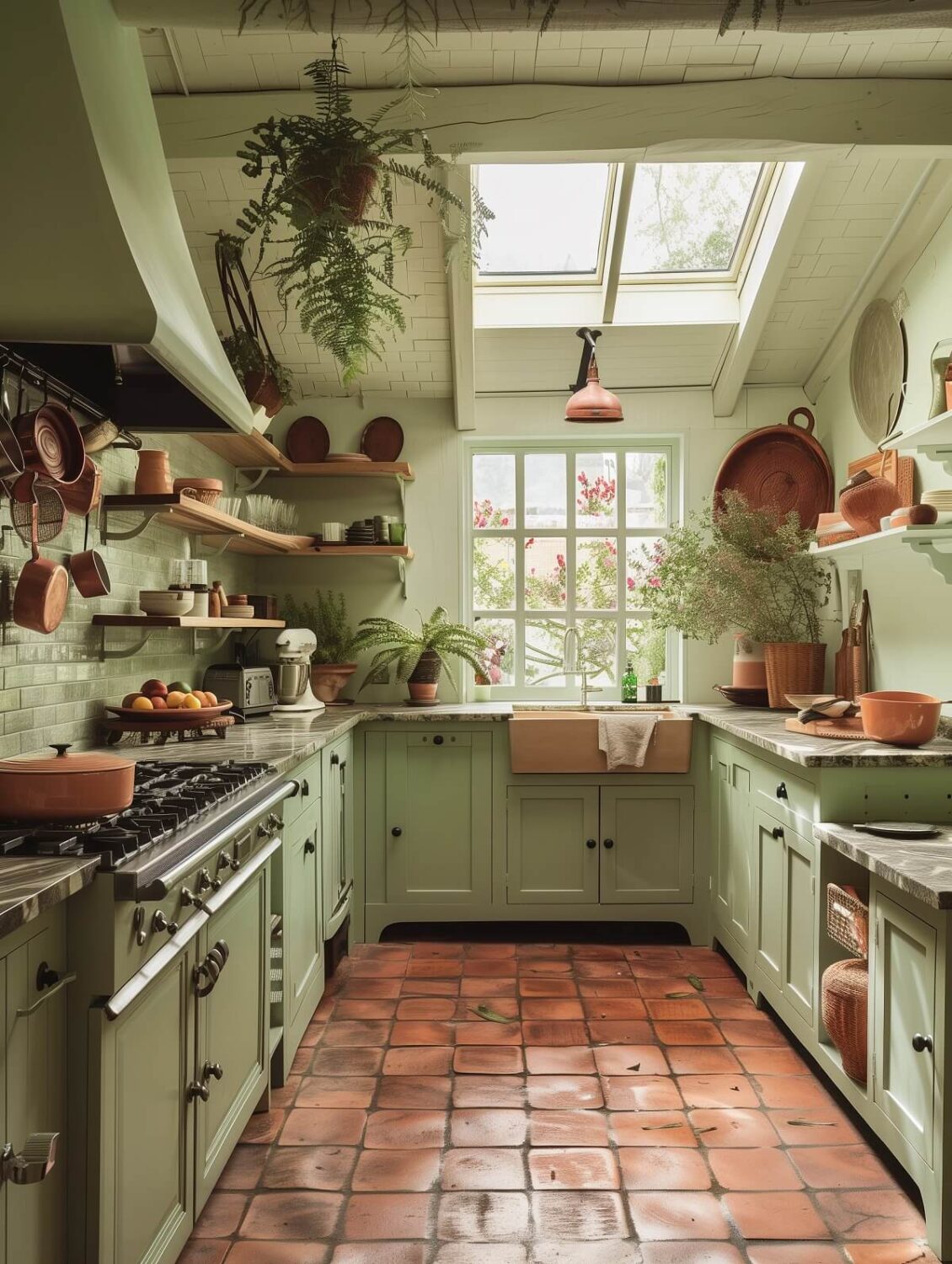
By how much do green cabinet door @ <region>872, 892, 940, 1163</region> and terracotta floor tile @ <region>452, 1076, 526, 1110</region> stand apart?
0.94 metres

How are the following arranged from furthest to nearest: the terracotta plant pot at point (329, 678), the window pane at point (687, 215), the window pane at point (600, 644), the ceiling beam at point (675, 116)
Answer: the window pane at point (600, 644) → the terracotta plant pot at point (329, 678) → the window pane at point (687, 215) → the ceiling beam at point (675, 116)

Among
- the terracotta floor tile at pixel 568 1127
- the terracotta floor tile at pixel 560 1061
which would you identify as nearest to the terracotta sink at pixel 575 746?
the terracotta floor tile at pixel 560 1061

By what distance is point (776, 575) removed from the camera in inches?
163

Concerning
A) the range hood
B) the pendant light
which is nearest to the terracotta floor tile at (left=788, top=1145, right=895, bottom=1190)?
the range hood

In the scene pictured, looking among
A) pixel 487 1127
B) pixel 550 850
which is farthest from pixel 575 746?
pixel 487 1127

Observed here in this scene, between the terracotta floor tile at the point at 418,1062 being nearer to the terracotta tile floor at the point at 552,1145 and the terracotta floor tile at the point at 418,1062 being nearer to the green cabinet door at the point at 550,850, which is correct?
the terracotta tile floor at the point at 552,1145

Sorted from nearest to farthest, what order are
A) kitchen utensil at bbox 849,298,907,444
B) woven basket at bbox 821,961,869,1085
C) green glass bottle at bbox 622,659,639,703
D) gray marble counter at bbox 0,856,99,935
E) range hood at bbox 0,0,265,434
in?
gray marble counter at bbox 0,856,99,935 → range hood at bbox 0,0,265,434 → woven basket at bbox 821,961,869,1085 → kitchen utensil at bbox 849,298,907,444 → green glass bottle at bbox 622,659,639,703

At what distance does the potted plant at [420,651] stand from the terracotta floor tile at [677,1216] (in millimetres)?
2514

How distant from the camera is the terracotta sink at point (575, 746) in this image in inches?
159

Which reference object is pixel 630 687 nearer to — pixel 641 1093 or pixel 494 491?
pixel 494 491

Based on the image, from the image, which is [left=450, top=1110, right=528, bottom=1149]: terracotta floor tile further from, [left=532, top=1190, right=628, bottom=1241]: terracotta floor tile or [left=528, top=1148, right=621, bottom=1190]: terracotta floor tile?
[left=532, top=1190, right=628, bottom=1241]: terracotta floor tile

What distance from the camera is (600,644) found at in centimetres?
475

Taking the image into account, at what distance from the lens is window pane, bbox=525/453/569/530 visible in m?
4.84

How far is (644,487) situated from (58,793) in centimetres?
359
